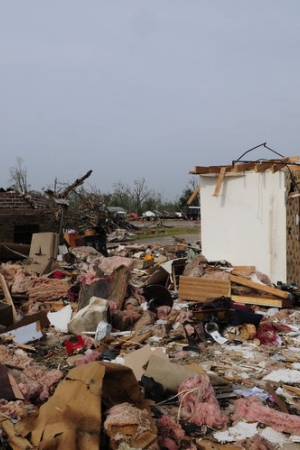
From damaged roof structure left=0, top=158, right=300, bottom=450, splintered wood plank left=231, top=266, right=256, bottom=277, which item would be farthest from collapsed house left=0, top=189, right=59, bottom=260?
splintered wood plank left=231, top=266, right=256, bottom=277

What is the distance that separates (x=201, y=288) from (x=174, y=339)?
2614mm

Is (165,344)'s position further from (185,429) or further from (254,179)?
(254,179)

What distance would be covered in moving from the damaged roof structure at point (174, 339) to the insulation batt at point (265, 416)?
0.01m

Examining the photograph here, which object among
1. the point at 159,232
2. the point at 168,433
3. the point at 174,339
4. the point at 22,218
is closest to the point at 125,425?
the point at 168,433

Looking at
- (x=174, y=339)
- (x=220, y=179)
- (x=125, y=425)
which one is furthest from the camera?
(x=220, y=179)

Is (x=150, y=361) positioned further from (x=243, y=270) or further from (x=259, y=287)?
(x=243, y=270)

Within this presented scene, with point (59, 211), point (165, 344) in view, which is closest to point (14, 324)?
point (165, 344)

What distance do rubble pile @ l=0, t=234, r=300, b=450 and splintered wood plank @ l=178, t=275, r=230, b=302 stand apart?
0.9 inches

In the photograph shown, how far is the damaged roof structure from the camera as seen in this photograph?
4281 mm

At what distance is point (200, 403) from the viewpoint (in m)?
4.96

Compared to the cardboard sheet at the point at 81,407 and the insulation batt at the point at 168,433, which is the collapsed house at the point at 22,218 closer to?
the cardboard sheet at the point at 81,407

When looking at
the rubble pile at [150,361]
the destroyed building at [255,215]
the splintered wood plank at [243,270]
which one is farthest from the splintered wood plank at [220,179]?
the splintered wood plank at [243,270]

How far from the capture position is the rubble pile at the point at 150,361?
4.14 m

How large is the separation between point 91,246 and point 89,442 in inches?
524
